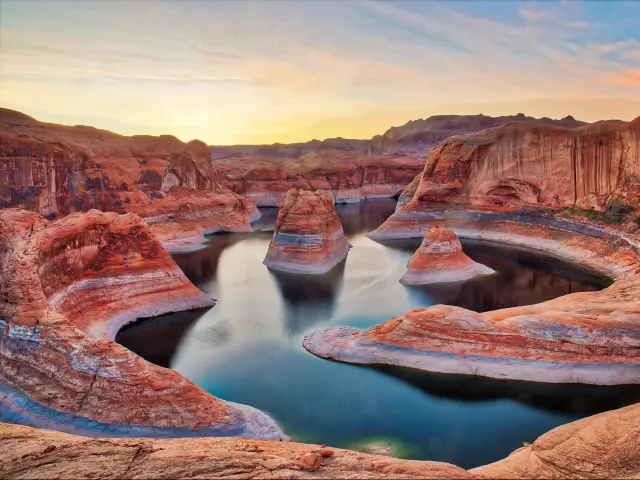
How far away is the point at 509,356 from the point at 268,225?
1502 inches

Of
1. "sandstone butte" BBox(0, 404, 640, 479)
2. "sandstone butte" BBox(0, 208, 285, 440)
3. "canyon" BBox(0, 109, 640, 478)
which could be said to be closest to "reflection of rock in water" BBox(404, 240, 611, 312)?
"canyon" BBox(0, 109, 640, 478)

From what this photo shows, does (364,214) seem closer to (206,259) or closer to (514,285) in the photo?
(206,259)

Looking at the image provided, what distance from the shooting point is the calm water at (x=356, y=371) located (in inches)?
513

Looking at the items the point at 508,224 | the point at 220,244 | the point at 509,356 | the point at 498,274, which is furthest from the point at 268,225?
the point at 509,356

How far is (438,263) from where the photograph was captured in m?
27.4

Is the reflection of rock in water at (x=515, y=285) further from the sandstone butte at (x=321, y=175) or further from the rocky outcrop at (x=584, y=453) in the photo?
the sandstone butte at (x=321, y=175)

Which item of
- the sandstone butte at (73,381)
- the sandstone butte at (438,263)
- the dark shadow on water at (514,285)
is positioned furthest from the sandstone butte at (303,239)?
the sandstone butte at (73,381)

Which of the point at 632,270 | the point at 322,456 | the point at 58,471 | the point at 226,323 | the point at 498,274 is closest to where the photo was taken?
the point at 58,471

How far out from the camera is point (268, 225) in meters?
51.4

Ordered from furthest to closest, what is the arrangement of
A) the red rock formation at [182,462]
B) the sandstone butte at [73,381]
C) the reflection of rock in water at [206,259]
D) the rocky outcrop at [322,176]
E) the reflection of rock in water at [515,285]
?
the rocky outcrop at [322,176] → the reflection of rock in water at [206,259] → the reflection of rock in water at [515,285] → the sandstone butte at [73,381] → the red rock formation at [182,462]

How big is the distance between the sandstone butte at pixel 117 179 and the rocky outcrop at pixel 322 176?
38.8 feet

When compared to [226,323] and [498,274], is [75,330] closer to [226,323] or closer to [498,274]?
[226,323]

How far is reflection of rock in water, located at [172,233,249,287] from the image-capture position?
1200 inches

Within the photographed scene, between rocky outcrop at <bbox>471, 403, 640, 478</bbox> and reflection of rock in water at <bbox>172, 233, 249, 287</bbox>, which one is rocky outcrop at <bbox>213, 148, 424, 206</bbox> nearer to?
reflection of rock in water at <bbox>172, 233, 249, 287</bbox>
